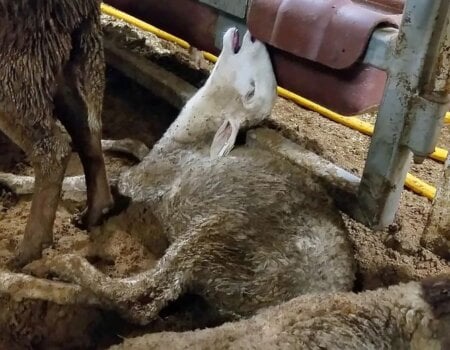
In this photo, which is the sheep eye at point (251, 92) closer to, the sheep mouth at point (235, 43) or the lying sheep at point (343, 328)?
the sheep mouth at point (235, 43)

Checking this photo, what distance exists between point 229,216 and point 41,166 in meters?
0.68

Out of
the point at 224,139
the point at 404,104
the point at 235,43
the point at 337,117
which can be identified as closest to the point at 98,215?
the point at 224,139

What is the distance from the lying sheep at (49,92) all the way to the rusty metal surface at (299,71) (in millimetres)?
771

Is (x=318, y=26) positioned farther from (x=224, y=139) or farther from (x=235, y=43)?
(x=224, y=139)

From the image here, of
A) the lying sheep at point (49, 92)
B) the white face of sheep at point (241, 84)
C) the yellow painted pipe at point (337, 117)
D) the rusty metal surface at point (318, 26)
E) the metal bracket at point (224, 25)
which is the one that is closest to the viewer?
the lying sheep at point (49, 92)

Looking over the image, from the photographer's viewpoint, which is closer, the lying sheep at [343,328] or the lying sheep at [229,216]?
the lying sheep at [343,328]

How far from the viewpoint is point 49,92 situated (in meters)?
2.23

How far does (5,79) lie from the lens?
214cm

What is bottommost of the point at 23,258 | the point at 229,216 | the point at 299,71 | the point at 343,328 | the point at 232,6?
the point at 23,258

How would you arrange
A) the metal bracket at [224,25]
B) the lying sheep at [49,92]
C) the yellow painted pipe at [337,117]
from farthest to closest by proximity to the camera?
the yellow painted pipe at [337,117], the metal bracket at [224,25], the lying sheep at [49,92]

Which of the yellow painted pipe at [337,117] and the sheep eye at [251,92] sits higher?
the sheep eye at [251,92]

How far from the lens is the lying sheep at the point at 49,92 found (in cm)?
212

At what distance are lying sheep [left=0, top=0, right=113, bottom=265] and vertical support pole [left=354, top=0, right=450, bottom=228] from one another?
3.31ft

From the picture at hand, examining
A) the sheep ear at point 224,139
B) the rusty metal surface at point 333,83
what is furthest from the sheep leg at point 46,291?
the rusty metal surface at point 333,83
